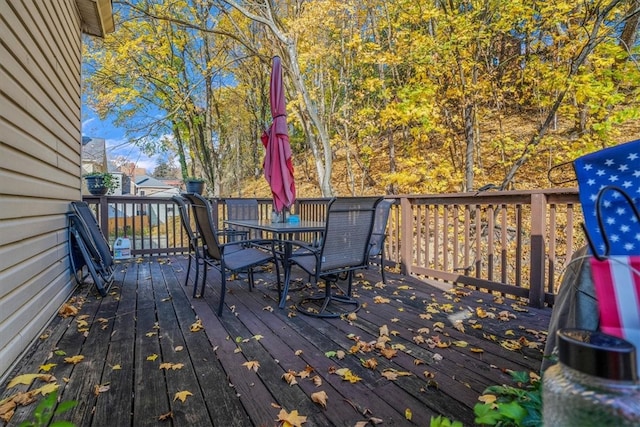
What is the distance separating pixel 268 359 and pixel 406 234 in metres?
2.72

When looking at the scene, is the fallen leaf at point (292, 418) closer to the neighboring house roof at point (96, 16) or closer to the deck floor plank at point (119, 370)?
the deck floor plank at point (119, 370)

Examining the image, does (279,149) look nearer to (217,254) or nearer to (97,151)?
(217,254)

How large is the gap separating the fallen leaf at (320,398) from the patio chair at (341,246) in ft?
3.38

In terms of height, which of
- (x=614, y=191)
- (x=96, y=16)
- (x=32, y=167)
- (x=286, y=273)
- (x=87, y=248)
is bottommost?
(x=286, y=273)

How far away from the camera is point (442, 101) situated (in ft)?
21.7

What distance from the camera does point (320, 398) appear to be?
1.60 meters

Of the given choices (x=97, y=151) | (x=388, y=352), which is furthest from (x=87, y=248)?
(x=97, y=151)

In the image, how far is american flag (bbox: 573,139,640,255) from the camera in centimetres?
110

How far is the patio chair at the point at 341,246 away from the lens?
2.61 m

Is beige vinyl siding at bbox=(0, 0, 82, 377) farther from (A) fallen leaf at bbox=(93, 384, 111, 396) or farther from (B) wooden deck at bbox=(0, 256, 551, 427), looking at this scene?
(A) fallen leaf at bbox=(93, 384, 111, 396)

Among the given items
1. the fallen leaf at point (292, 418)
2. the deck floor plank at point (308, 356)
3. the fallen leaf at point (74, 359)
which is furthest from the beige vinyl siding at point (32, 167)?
the fallen leaf at point (292, 418)

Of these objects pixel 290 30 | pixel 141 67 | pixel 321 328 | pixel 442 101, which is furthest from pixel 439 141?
pixel 141 67

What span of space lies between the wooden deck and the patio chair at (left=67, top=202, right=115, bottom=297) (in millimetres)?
413

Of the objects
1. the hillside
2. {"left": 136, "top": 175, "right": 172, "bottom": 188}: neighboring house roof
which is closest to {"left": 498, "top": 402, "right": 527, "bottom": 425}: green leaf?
the hillside
